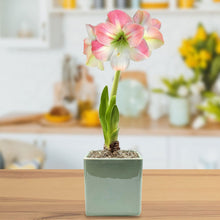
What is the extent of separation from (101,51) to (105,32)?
29 mm

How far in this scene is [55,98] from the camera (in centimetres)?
308

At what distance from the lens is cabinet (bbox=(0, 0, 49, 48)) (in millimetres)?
2732

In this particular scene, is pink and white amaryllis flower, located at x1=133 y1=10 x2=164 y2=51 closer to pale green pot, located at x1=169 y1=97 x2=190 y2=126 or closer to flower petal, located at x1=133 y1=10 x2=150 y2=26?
flower petal, located at x1=133 y1=10 x2=150 y2=26

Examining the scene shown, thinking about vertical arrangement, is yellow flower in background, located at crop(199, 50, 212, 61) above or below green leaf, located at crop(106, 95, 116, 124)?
above

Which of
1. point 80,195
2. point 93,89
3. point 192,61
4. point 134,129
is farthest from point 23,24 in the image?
point 80,195

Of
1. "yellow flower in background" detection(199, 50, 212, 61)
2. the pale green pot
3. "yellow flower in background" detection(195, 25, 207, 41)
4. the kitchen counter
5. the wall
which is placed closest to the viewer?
the kitchen counter

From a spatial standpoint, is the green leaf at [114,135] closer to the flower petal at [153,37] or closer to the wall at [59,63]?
the flower petal at [153,37]

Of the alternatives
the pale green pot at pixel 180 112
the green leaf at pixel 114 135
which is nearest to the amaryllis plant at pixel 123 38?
the green leaf at pixel 114 135

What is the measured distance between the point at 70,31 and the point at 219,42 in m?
1.21

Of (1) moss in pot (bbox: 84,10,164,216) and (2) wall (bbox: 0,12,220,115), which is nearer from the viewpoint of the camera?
(1) moss in pot (bbox: 84,10,164,216)

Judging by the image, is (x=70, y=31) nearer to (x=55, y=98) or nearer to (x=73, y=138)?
(x=55, y=98)

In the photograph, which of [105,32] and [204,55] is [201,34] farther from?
[105,32]

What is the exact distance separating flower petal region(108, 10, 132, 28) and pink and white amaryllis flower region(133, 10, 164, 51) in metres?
0.02

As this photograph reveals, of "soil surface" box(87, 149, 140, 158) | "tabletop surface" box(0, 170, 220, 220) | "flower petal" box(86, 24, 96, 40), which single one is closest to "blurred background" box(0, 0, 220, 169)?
"tabletop surface" box(0, 170, 220, 220)
